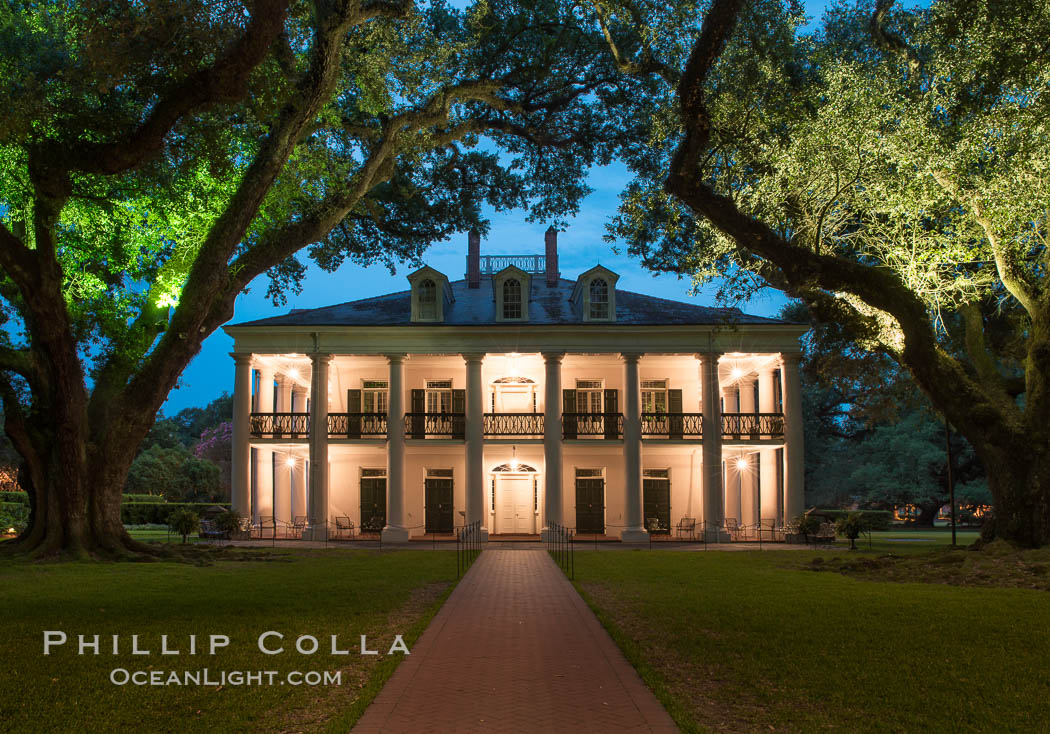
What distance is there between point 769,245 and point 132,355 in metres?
13.7

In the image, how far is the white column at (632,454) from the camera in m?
24.0

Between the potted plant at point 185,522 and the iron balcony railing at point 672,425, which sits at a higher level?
the iron balcony railing at point 672,425

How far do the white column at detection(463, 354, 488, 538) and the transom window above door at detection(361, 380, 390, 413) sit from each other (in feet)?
13.0

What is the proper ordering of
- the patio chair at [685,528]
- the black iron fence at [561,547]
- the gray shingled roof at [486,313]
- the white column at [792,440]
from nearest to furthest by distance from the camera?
1. the black iron fence at [561,547]
2. the white column at [792,440]
3. the gray shingled roof at [486,313]
4. the patio chair at [685,528]

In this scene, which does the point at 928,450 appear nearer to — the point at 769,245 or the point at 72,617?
the point at 769,245

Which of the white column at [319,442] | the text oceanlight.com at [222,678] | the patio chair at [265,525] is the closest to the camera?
the text oceanlight.com at [222,678]

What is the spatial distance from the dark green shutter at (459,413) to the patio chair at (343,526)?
14.8 feet

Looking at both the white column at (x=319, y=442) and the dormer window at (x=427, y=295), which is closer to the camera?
the white column at (x=319, y=442)

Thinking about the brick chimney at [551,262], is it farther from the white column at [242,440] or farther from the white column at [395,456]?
the white column at [242,440]

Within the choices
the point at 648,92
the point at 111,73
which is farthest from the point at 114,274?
the point at 648,92

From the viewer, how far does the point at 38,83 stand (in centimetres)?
1277

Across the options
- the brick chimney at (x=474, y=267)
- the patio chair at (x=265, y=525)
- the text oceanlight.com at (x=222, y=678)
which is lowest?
the patio chair at (x=265, y=525)

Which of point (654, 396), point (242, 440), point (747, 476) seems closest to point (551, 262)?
point (654, 396)

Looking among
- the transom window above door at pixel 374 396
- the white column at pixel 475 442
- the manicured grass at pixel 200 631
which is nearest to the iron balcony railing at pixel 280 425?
the transom window above door at pixel 374 396
